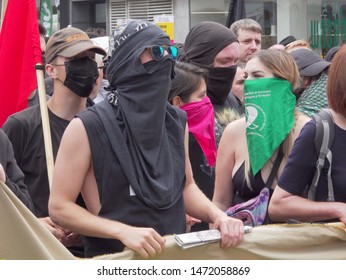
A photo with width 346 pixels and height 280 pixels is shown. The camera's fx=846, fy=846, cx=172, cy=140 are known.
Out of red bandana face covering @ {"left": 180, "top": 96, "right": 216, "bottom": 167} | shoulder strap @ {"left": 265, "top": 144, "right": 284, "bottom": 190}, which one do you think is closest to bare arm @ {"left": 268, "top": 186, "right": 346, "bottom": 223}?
shoulder strap @ {"left": 265, "top": 144, "right": 284, "bottom": 190}

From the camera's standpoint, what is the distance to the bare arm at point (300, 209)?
3.67 m

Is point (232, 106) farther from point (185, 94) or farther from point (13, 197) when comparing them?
point (13, 197)

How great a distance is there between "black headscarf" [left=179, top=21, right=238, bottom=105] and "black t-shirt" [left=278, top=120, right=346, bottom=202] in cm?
195

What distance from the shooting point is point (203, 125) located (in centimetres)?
511

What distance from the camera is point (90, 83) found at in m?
4.91

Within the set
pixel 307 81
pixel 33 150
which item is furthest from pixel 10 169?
pixel 307 81

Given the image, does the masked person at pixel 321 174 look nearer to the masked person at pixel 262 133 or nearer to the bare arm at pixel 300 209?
the bare arm at pixel 300 209

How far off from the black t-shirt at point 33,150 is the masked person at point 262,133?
3.14 ft

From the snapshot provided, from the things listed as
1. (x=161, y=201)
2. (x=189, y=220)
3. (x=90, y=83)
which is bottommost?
(x=189, y=220)

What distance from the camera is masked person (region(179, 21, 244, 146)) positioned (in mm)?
5719

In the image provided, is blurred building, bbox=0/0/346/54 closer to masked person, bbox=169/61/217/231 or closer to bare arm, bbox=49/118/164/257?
masked person, bbox=169/61/217/231

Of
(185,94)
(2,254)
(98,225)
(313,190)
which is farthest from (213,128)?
(2,254)

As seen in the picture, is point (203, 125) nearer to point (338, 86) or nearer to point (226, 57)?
point (226, 57)
